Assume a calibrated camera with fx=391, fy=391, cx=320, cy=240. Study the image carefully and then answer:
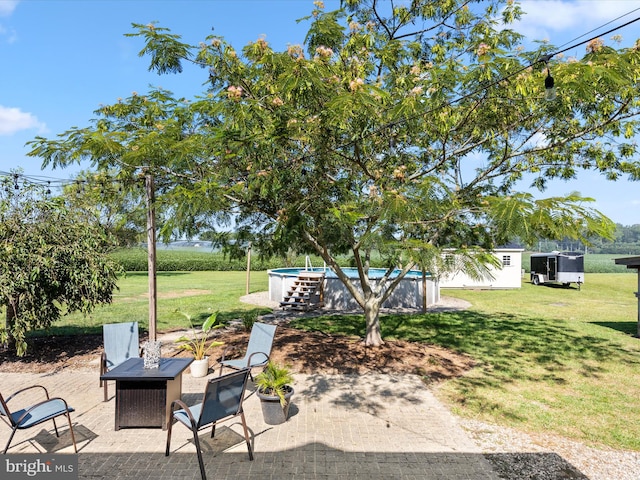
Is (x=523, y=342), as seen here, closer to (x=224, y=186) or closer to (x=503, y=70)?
(x=503, y=70)

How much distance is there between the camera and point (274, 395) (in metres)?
5.18

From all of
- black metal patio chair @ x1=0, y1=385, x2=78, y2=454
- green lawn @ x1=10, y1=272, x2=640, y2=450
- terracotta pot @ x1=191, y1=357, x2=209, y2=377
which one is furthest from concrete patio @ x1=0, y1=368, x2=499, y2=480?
green lawn @ x1=10, y1=272, x2=640, y2=450

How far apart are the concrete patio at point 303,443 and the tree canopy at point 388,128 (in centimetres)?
220

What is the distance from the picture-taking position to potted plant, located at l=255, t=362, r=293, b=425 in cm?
515

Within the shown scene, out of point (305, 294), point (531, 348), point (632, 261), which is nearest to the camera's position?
point (531, 348)

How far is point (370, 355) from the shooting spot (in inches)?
337

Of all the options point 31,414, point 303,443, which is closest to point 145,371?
point 31,414

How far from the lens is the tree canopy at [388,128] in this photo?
5457mm

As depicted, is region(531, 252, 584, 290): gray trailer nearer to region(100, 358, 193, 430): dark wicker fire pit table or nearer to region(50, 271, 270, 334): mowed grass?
region(50, 271, 270, 334): mowed grass

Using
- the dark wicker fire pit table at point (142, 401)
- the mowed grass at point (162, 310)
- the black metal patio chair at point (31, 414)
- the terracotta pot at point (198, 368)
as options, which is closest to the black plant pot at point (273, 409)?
the dark wicker fire pit table at point (142, 401)

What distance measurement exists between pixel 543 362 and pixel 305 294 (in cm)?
937

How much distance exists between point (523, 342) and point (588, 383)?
312 cm

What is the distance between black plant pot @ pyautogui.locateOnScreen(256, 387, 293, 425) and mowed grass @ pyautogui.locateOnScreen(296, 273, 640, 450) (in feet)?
8.44

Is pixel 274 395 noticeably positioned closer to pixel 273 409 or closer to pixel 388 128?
pixel 273 409
